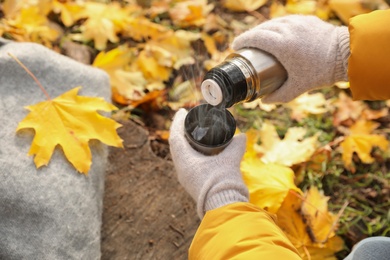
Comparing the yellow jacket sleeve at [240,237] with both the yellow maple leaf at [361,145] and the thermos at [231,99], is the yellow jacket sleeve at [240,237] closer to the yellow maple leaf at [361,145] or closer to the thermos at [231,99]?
the thermos at [231,99]

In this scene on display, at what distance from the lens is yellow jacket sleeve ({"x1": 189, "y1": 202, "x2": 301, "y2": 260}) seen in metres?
1.03

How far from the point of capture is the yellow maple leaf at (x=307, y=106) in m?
2.00

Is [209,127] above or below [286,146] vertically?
above

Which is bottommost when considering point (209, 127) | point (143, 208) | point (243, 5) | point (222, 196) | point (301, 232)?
point (301, 232)

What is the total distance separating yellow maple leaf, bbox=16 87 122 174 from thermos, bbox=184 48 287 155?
28 centimetres

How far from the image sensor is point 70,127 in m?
1.37

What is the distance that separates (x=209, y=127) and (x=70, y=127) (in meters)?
0.41

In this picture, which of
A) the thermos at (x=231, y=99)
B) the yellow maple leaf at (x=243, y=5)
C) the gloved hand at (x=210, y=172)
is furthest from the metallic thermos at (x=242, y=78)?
the yellow maple leaf at (x=243, y=5)

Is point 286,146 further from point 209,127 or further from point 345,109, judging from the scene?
point 209,127

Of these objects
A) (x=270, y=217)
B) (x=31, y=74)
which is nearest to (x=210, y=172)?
(x=270, y=217)

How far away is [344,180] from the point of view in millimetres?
1837

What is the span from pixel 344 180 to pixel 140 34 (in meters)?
1.04

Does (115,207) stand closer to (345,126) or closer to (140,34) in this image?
(140,34)

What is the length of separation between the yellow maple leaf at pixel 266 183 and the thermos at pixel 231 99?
10.6 inches
